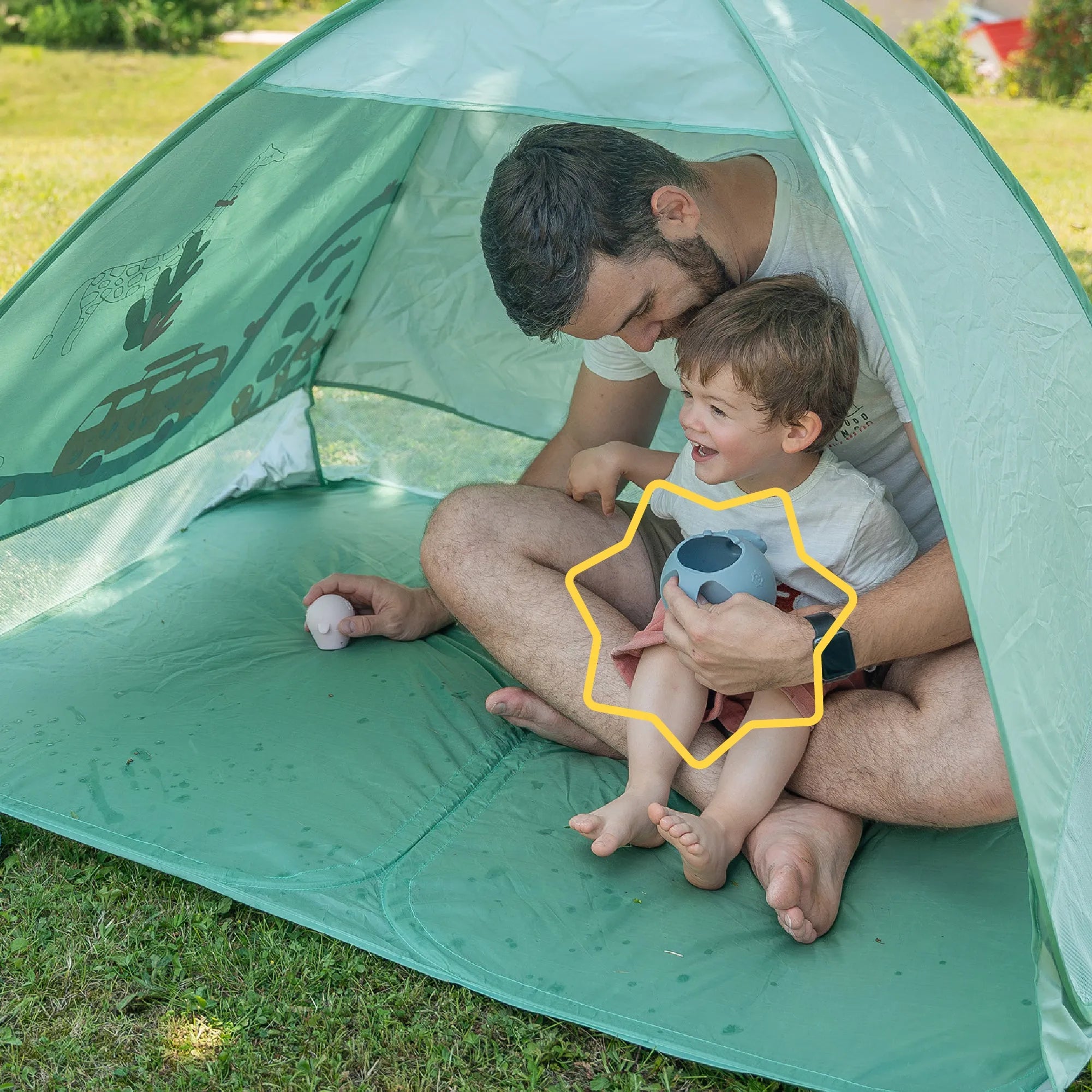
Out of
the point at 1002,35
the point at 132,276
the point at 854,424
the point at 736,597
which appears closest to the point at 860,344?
the point at 854,424

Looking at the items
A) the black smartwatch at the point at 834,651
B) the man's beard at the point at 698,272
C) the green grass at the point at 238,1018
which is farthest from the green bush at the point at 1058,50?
the green grass at the point at 238,1018

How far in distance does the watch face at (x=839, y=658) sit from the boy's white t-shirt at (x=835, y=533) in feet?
0.52

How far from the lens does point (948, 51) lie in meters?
10.4

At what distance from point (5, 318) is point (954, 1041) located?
138cm

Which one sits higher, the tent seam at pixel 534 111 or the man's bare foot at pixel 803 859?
the tent seam at pixel 534 111

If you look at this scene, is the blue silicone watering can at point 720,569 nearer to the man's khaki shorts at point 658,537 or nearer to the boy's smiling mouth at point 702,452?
the boy's smiling mouth at point 702,452

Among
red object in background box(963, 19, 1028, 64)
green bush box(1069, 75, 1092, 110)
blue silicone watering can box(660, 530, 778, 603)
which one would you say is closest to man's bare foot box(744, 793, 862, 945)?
blue silicone watering can box(660, 530, 778, 603)

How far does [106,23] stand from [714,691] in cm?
1135

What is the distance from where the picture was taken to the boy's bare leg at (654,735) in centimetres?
152

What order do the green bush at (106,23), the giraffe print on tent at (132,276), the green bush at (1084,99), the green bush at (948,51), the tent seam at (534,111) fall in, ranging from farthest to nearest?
the green bush at (106,23) → the green bush at (948,51) → the green bush at (1084,99) → the giraffe print on tent at (132,276) → the tent seam at (534,111)

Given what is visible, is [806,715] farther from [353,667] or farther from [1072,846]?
[353,667]

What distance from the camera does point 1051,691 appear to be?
1269 mm

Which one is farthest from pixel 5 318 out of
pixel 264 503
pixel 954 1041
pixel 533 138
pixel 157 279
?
pixel 954 1041

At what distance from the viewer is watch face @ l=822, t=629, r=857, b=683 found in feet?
4.66
